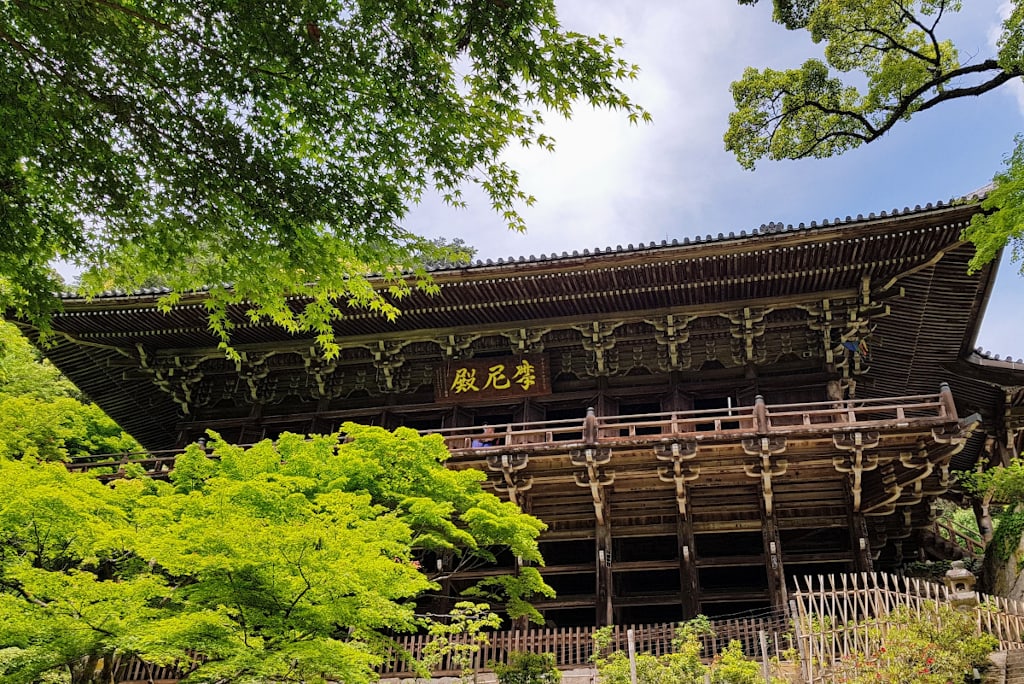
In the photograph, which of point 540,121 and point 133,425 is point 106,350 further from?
point 540,121

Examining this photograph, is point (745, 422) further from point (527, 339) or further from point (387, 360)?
point (387, 360)

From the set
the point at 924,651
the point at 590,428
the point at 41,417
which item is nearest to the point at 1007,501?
the point at 924,651

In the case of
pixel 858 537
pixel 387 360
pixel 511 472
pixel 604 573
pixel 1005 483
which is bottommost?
pixel 604 573

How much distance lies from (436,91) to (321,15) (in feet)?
3.29

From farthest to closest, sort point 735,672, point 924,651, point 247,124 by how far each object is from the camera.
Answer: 1. point 735,672
2. point 924,651
3. point 247,124

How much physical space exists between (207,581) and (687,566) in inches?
383

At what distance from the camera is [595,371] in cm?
1716

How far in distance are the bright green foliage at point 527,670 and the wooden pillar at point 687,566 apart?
12.9ft

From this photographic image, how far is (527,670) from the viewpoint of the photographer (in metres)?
10.7

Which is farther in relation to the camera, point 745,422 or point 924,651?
point 745,422

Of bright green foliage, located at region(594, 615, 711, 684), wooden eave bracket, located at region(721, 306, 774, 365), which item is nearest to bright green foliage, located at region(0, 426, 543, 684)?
bright green foliage, located at region(594, 615, 711, 684)

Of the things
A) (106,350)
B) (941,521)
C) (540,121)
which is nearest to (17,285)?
(540,121)

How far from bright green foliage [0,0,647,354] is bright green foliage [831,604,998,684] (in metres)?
7.37

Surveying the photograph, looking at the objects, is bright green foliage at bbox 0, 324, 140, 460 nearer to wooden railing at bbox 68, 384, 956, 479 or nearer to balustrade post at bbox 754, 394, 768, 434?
wooden railing at bbox 68, 384, 956, 479
